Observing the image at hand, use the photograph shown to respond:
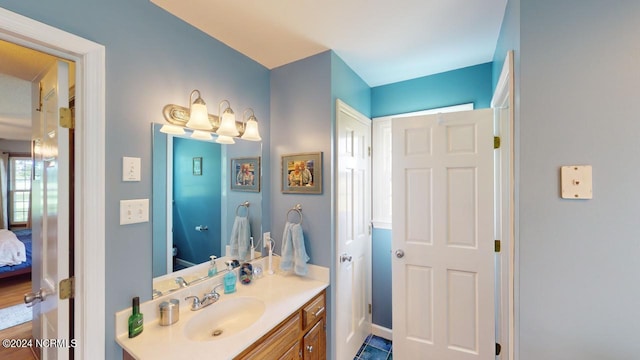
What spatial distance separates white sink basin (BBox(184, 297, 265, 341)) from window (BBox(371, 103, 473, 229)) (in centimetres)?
143

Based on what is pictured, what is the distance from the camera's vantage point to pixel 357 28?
150cm

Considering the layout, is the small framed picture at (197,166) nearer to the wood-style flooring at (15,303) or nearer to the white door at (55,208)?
the white door at (55,208)

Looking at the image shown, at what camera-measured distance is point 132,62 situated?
116 centimetres

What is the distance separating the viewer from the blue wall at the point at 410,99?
2.00 meters

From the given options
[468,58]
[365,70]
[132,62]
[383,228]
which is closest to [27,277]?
[132,62]

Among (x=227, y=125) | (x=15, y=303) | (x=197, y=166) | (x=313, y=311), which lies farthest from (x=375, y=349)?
(x=15, y=303)

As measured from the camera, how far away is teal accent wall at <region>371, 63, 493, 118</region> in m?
1.98

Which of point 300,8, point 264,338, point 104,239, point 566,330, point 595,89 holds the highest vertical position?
point 300,8

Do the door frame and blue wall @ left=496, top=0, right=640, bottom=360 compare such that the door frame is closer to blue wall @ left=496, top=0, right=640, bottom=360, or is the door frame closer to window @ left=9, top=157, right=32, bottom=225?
blue wall @ left=496, top=0, right=640, bottom=360

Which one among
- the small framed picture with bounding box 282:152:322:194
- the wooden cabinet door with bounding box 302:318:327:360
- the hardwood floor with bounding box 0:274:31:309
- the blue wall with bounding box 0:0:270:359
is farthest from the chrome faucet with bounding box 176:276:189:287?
the hardwood floor with bounding box 0:274:31:309

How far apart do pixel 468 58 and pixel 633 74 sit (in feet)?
3.89

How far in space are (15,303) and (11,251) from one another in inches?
38.0

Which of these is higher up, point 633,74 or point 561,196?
point 633,74

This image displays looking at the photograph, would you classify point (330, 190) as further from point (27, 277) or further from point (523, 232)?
point (27, 277)
